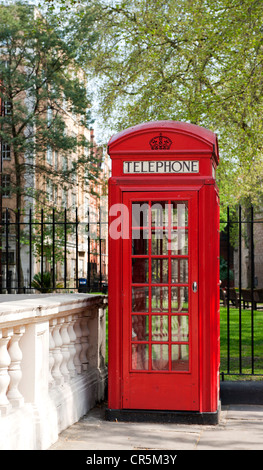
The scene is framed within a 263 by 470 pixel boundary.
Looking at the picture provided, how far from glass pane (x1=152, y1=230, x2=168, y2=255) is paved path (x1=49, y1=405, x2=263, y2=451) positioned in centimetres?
158

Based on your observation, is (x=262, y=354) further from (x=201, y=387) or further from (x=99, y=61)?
(x=99, y=61)

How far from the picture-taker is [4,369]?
4180 mm

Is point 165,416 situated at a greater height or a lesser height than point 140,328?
lesser

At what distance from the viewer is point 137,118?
51.0 ft

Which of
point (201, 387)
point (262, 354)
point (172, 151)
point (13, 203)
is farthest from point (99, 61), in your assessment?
point (13, 203)

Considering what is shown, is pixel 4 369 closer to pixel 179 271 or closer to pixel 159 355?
pixel 159 355

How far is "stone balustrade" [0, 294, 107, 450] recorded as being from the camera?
4.17 metres

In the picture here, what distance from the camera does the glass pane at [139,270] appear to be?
229 inches

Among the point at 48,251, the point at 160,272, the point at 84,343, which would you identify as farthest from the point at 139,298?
the point at 48,251

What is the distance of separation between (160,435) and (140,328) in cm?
99

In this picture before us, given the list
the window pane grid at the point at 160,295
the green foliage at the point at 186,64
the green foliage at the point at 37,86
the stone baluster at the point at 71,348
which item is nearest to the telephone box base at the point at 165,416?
the window pane grid at the point at 160,295

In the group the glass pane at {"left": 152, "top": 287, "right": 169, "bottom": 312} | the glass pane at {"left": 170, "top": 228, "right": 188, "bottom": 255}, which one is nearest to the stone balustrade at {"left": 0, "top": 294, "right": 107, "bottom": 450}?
the glass pane at {"left": 152, "top": 287, "right": 169, "bottom": 312}

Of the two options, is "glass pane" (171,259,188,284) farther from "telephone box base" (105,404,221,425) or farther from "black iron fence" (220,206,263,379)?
"telephone box base" (105,404,221,425)

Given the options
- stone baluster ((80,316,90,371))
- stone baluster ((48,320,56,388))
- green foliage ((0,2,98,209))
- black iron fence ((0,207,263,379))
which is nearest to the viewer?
stone baluster ((48,320,56,388))
